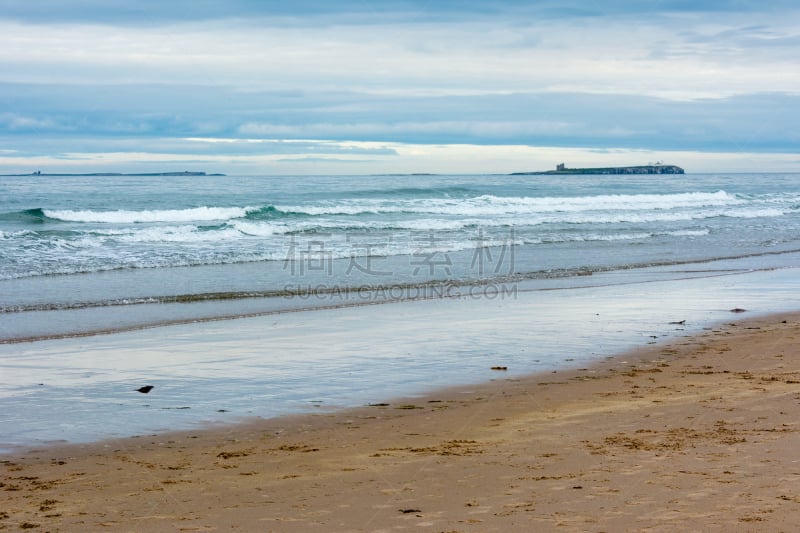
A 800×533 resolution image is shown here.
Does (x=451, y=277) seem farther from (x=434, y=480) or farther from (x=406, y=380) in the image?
→ (x=434, y=480)

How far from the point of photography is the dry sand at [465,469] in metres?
4.50

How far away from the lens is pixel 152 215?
124 feet

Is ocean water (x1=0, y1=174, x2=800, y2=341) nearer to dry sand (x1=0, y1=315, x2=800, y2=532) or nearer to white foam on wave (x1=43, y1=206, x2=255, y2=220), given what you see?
white foam on wave (x1=43, y1=206, x2=255, y2=220)

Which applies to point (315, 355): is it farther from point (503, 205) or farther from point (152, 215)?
point (503, 205)

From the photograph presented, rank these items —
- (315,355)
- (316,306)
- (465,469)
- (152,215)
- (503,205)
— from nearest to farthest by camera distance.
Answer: (465,469), (315,355), (316,306), (152,215), (503,205)

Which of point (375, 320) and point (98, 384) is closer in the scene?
point (98, 384)

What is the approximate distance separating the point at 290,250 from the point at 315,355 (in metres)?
14.6

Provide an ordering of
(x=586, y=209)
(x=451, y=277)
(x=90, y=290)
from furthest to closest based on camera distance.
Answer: (x=586, y=209) < (x=451, y=277) < (x=90, y=290)

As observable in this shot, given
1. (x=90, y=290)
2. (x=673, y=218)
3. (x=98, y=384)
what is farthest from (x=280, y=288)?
(x=673, y=218)

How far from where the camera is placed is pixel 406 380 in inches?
331

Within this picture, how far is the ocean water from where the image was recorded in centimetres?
1453

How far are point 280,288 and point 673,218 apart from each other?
30.4 m

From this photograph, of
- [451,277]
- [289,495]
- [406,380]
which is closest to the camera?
[289,495]

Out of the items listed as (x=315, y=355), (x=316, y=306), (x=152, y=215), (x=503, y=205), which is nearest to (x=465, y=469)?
(x=315, y=355)
